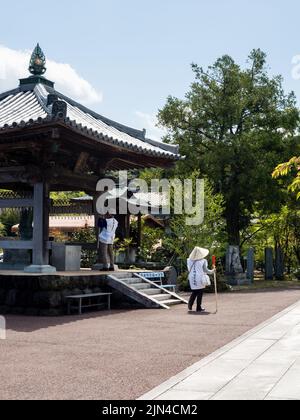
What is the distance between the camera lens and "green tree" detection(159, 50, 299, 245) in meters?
26.9

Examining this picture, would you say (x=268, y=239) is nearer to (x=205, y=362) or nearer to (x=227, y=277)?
(x=227, y=277)

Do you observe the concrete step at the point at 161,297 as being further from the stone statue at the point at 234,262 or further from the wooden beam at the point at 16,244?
the stone statue at the point at 234,262

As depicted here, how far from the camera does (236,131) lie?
28531 millimetres

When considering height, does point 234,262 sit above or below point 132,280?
above

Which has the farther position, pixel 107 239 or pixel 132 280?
pixel 107 239

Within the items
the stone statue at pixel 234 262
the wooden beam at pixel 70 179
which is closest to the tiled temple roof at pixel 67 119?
the wooden beam at pixel 70 179

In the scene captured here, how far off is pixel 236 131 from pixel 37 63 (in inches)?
551

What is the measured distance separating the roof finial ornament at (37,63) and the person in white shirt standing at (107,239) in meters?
5.44

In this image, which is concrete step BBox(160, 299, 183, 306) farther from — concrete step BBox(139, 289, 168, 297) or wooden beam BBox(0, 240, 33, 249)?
wooden beam BBox(0, 240, 33, 249)

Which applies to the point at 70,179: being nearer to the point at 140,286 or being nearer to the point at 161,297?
the point at 140,286

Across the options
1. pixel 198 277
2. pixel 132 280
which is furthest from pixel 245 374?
pixel 132 280

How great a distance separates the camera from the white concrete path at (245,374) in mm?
5371

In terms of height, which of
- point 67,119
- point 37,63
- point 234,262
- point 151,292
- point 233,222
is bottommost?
point 151,292
